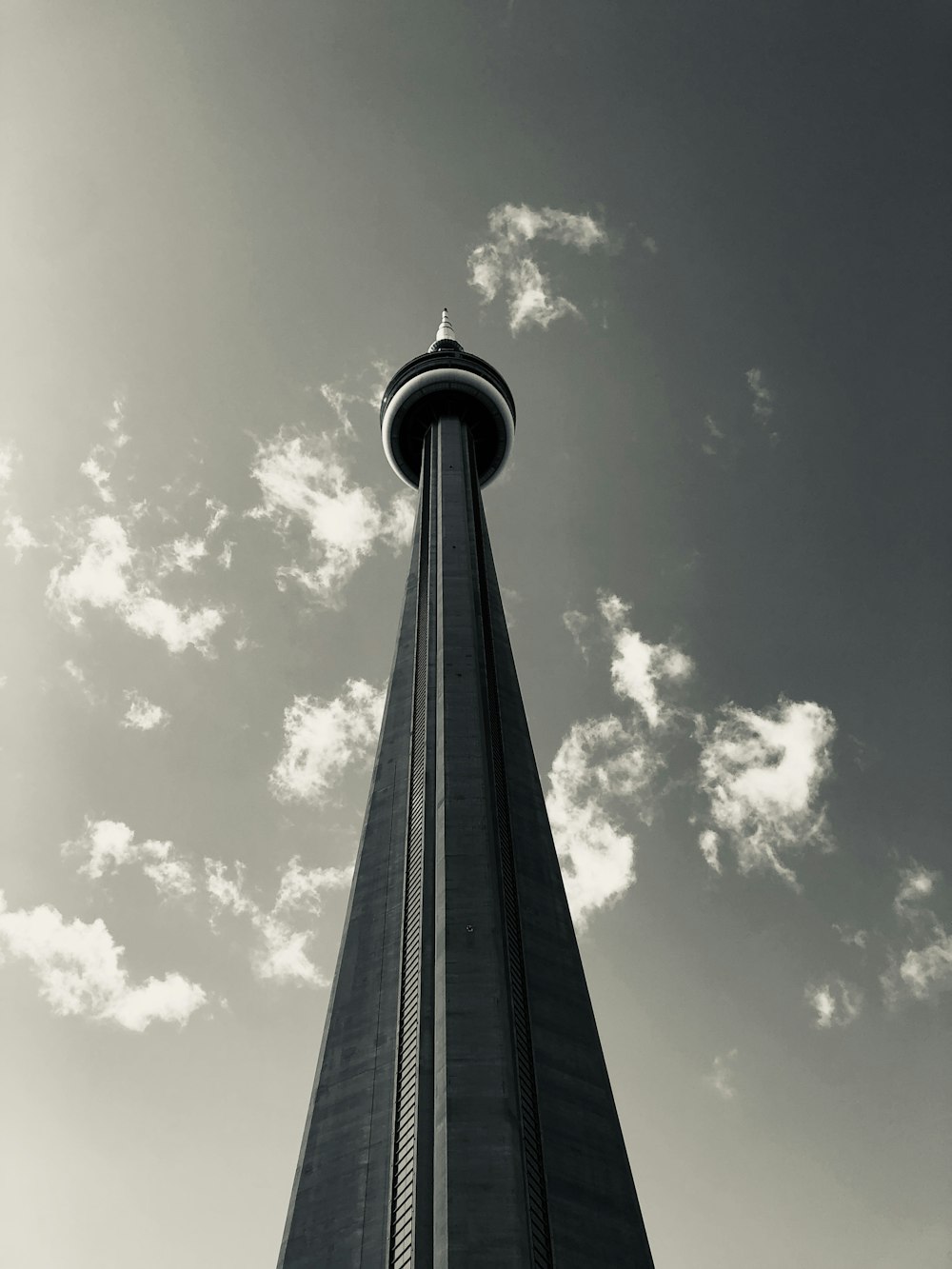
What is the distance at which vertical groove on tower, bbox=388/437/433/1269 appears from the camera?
16.6 m

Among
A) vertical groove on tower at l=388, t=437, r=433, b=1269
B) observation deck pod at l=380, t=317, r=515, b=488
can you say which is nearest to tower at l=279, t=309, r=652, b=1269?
vertical groove on tower at l=388, t=437, r=433, b=1269

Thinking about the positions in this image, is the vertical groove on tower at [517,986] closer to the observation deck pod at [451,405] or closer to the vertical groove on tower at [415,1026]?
the vertical groove on tower at [415,1026]

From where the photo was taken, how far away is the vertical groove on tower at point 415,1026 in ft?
54.5

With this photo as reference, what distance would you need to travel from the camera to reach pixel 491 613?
35.3 m

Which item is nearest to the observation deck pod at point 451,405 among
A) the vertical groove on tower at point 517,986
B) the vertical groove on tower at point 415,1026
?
the vertical groove on tower at point 517,986

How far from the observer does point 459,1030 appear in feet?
60.5

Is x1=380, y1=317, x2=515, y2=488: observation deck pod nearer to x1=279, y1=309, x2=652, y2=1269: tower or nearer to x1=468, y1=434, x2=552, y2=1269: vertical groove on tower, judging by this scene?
x1=468, y1=434, x2=552, y2=1269: vertical groove on tower

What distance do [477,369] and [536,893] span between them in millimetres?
30644

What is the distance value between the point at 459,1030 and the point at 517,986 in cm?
431

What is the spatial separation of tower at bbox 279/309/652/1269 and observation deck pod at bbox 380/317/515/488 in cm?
1710

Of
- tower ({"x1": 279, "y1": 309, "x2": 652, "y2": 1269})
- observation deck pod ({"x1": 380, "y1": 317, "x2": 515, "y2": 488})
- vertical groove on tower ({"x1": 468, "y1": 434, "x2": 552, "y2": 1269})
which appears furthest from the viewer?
observation deck pod ({"x1": 380, "y1": 317, "x2": 515, "y2": 488})

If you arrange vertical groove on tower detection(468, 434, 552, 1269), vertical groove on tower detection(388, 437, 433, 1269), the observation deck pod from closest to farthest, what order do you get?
vertical groove on tower detection(388, 437, 433, 1269), vertical groove on tower detection(468, 434, 552, 1269), the observation deck pod

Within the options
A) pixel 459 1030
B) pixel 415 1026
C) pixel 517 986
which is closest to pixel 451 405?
pixel 517 986

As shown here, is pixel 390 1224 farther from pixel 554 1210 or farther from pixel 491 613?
pixel 491 613
